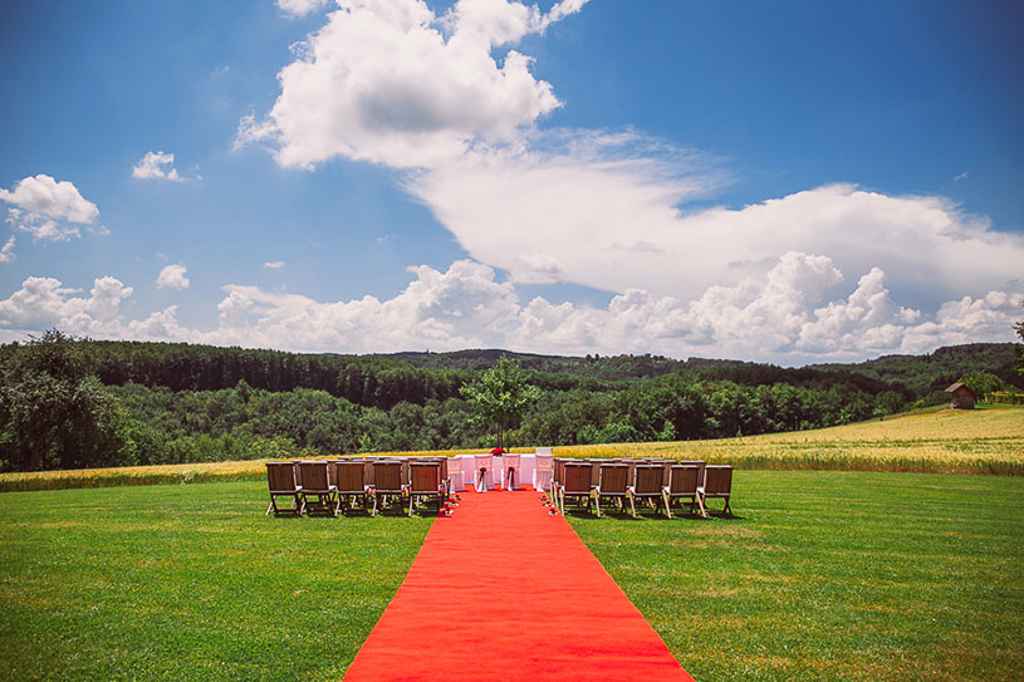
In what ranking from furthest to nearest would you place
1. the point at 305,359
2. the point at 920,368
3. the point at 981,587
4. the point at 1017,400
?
1. the point at 920,368
2. the point at 305,359
3. the point at 1017,400
4. the point at 981,587

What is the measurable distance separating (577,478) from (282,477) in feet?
19.3

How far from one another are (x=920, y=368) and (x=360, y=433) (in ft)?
255

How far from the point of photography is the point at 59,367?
43531mm

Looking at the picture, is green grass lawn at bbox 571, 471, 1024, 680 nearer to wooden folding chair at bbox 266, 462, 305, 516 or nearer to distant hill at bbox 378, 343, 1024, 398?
wooden folding chair at bbox 266, 462, 305, 516

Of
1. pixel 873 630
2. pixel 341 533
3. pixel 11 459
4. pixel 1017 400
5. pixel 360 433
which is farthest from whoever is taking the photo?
pixel 360 433

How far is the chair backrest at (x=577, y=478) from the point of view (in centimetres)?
1383

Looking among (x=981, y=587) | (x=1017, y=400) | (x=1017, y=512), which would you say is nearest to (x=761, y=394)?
(x=1017, y=400)

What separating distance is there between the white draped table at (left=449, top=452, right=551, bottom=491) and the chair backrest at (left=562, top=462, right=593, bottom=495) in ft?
16.9

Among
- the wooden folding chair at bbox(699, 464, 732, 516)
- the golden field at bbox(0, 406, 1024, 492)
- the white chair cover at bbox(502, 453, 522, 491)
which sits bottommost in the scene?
the golden field at bbox(0, 406, 1024, 492)

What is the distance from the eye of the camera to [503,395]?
26.8 m

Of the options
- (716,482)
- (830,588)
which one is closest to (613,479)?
(716,482)

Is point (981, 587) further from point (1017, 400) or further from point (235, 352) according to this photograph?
point (235, 352)

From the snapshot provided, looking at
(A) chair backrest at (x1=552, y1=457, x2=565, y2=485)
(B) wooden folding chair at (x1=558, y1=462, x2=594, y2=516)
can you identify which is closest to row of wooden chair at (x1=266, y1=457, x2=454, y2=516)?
(A) chair backrest at (x1=552, y1=457, x2=565, y2=485)

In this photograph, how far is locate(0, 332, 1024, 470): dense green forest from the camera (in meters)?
65.9
